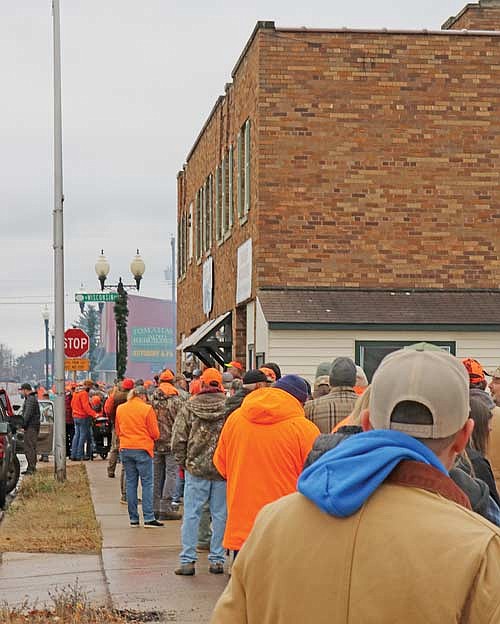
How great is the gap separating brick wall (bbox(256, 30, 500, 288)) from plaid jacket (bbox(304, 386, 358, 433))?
12811 millimetres

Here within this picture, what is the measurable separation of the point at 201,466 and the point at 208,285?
20378 millimetres

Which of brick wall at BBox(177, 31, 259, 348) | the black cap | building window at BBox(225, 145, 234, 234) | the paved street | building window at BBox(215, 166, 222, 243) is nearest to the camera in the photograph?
the black cap

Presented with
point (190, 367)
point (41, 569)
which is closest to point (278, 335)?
point (41, 569)

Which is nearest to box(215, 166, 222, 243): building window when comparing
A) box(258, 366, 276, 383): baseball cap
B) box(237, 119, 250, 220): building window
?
box(237, 119, 250, 220): building window

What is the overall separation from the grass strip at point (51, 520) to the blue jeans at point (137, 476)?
0.56 m

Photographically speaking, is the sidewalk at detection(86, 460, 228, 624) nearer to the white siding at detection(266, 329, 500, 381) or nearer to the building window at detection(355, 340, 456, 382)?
the white siding at detection(266, 329, 500, 381)

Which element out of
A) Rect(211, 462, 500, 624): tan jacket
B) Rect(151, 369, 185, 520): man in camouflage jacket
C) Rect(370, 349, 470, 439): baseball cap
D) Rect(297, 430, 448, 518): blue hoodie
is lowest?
Rect(151, 369, 185, 520): man in camouflage jacket

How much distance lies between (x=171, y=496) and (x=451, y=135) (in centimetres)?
917

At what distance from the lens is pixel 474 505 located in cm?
498

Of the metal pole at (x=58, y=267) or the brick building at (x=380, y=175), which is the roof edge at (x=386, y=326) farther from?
the metal pole at (x=58, y=267)

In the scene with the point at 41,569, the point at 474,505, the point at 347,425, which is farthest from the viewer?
the point at 41,569

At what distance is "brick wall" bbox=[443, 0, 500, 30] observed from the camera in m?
26.2

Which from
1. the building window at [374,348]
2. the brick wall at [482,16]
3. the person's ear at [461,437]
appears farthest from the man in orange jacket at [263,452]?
the brick wall at [482,16]

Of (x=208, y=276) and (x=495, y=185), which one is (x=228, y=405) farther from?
(x=208, y=276)
